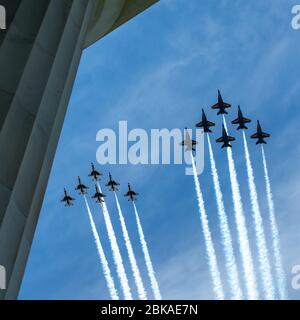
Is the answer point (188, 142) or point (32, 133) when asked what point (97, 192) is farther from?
point (32, 133)

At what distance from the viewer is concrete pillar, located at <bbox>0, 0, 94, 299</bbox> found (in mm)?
16406

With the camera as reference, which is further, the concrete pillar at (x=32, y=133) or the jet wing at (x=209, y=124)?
the jet wing at (x=209, y=124)

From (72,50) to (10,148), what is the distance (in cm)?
855

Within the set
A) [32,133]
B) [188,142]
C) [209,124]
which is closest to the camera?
[32,133]

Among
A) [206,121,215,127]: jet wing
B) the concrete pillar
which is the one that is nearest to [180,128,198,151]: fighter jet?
[206,121,215,127]: jet wing

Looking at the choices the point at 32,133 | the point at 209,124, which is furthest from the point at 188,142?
the point at 32,133

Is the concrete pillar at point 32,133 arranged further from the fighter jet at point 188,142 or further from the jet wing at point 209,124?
the fighter jet at point 188,142

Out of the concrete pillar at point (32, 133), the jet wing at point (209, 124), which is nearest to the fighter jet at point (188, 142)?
the jet wing at point (209, 124)

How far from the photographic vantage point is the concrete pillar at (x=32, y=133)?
16406 millimetres

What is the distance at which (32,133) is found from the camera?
18.0 meters

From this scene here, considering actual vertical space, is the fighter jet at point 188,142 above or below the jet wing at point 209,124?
below

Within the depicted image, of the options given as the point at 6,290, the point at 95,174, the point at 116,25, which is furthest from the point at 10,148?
the point at 95,174

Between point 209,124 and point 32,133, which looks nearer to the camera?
point 32,133
